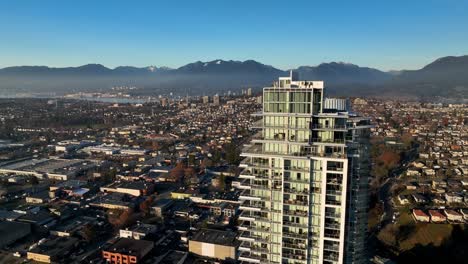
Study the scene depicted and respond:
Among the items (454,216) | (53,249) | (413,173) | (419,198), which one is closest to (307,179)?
(53,249)

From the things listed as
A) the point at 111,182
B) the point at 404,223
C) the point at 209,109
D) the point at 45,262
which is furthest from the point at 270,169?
the point at 209,109

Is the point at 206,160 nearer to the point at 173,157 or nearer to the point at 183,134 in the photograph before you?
the point at 173,157

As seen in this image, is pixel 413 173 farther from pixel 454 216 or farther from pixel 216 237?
pixel 216 237

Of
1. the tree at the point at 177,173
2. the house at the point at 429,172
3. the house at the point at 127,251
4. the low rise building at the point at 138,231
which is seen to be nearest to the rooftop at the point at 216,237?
the house at the point at 127,251

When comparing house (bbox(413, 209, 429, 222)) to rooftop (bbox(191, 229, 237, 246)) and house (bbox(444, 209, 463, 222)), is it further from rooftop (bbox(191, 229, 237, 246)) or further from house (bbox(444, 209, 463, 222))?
rooftop (bbox(191, 229, 237, 246))

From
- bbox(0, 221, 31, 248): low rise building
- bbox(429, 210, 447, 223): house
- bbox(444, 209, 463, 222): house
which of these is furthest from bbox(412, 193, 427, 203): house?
bbox(0, 221, 31, 248): low rise building

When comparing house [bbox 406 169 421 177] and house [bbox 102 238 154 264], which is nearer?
house [bbox 102 238 154 264]

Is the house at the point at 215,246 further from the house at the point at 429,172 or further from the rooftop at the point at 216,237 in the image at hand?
the house at the point at 429,172

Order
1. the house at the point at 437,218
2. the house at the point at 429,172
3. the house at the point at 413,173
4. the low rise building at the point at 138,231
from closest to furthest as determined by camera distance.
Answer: the low rise building at the point at 138,231
the house at the point at 437,218
the house at the point at 413,173
the house at the point at 429,172
